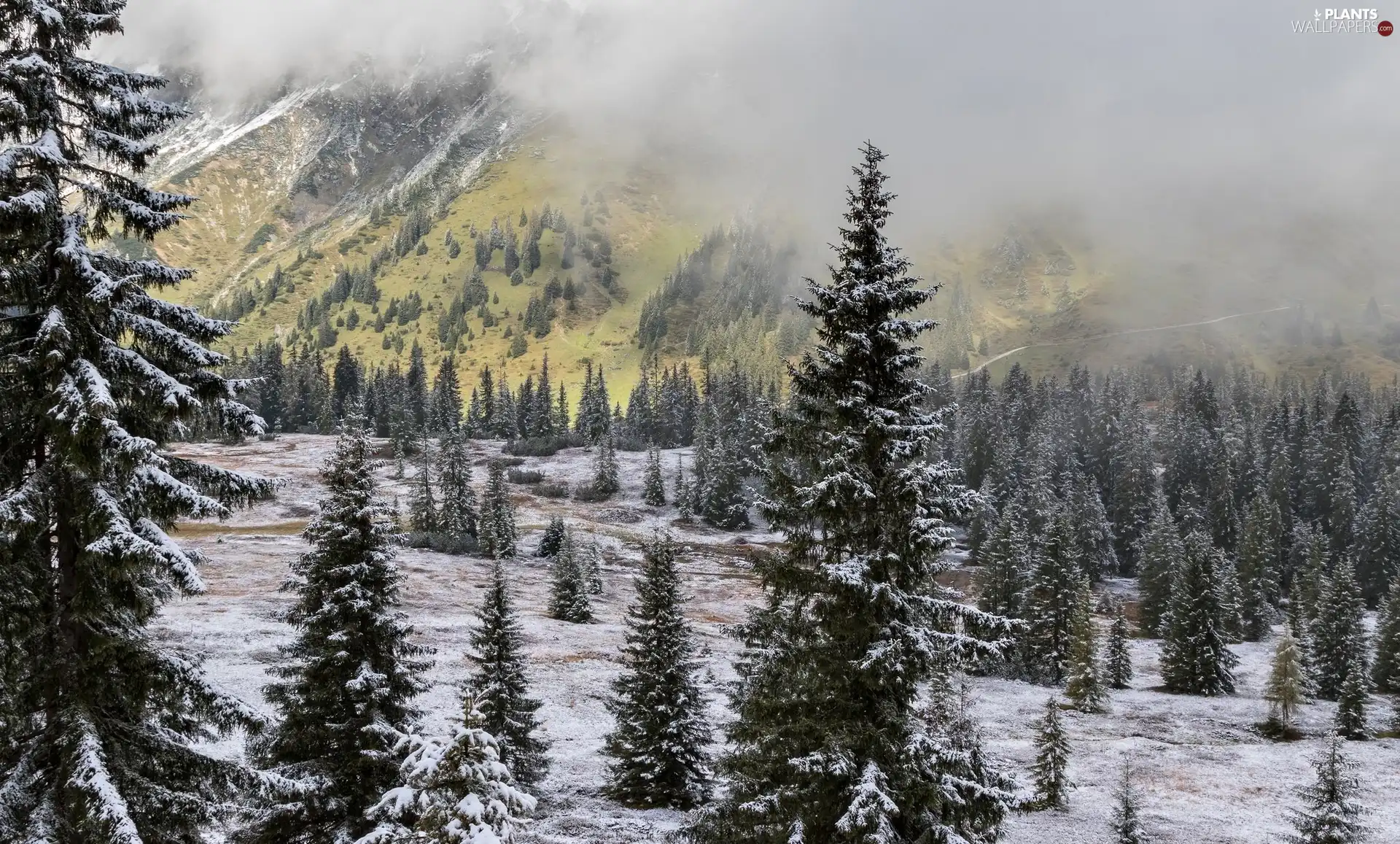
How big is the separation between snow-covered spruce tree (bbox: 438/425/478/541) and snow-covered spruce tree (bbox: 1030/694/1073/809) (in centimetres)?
6909

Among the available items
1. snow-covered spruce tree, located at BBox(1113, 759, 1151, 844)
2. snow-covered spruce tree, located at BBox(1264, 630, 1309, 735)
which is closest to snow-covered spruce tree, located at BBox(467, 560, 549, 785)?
snow-covered spruce tree, located at BBox(1113, 759, 1151, 844)

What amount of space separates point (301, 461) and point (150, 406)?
128495 mm

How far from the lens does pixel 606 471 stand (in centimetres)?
12888

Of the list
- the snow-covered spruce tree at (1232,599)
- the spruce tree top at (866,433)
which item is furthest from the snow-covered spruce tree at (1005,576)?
the spruce tree top at (866,433)

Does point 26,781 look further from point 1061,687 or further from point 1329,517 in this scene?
point 1329,517

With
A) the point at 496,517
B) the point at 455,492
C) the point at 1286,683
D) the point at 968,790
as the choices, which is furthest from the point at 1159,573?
the point at 968,790

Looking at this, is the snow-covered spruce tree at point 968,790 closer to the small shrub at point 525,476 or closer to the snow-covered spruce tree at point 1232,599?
the snow-covered spruce tree at point 1232,599

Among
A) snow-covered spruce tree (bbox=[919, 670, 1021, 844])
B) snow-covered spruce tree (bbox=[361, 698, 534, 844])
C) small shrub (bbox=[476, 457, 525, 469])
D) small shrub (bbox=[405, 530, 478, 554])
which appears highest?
small shrub (bbox=[476, 457, 525, 469])

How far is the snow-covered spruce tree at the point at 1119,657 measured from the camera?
2675 inches

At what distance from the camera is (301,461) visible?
12619 centimetres

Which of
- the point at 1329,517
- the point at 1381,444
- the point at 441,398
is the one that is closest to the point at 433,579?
the point at 441,398

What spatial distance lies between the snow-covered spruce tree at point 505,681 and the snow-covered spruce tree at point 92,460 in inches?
722

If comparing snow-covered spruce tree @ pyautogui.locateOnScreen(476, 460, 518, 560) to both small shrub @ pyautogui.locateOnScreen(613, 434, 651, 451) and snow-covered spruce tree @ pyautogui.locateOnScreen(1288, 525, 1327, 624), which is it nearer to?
small shrub @ pyautogui.locateOnScreen(613, 434, 651, 451)

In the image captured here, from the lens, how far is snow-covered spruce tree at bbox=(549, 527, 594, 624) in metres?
68.6
